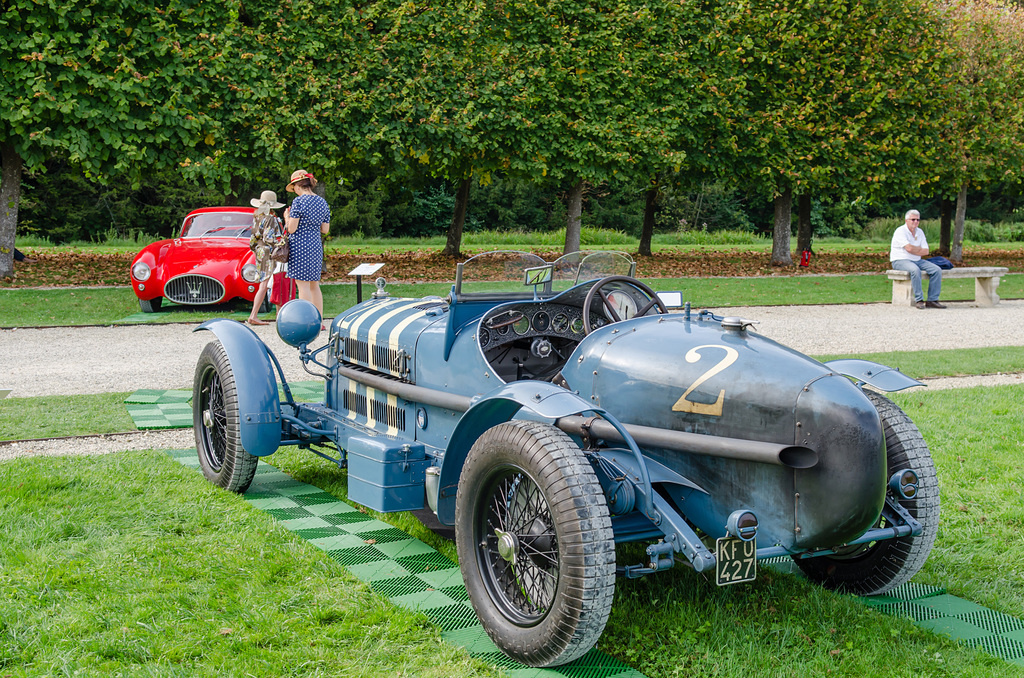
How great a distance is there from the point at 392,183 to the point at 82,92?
28.5 feet

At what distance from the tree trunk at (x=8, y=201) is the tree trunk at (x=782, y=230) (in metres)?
16.6

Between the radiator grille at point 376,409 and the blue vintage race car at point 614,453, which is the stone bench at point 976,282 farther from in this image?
the radiator grille at point 376,409

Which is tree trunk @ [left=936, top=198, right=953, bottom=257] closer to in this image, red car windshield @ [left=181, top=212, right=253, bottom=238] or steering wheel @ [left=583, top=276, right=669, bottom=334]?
red car windshield @ [left=181, top=212, right=253, bottom=238]

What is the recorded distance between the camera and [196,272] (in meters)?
12.3

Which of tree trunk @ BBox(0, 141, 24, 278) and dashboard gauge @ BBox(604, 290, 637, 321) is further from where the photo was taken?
tree trunk @ BBox(0, 141, 24, 278)

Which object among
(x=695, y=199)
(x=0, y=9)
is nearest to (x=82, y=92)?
(x=0, y=9)

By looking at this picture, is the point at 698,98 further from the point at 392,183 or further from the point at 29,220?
the point at 29,220

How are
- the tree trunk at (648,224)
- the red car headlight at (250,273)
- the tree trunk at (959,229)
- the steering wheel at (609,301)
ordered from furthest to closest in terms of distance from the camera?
1. the tree trunk at (959,229)
2. the tree trunk at (648,224)
3. the red car headlight at (250,273)
4. the steering wheel at (609,301)

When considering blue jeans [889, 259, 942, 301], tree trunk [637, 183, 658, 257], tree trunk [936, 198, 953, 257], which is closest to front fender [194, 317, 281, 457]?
blue jeans [889, 259, 942, 301]

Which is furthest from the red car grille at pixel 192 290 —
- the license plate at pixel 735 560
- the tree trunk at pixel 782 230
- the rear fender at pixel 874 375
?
the tree trunk at pixel 782 230

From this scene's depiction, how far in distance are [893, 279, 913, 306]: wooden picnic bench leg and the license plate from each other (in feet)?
44.3

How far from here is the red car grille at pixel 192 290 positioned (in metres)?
12.4

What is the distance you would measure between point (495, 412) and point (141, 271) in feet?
34.7

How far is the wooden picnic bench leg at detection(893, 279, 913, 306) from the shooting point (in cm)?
1493
